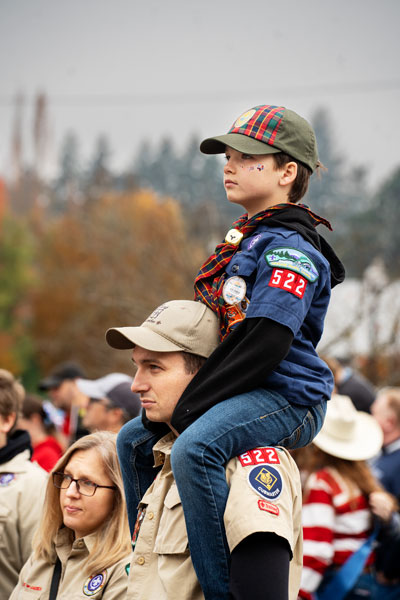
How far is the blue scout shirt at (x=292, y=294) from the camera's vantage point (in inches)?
107

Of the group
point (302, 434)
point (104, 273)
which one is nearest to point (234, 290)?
point (302, 434)

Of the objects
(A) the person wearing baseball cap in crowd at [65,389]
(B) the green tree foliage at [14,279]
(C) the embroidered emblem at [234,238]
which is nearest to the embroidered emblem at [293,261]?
(C) the embroidered emblem at [234,238]

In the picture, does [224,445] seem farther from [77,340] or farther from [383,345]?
[77,340]

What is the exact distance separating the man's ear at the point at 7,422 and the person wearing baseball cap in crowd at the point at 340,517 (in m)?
1.90

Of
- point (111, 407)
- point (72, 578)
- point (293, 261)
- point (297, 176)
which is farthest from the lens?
point (111, 407)

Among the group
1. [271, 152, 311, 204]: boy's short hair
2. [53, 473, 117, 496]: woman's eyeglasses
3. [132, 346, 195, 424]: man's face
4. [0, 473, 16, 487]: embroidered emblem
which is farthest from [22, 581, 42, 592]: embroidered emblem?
[271, 152, 311, 204]: boy's short hair

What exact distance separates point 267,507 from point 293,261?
2.82 ft

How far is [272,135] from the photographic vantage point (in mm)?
3086

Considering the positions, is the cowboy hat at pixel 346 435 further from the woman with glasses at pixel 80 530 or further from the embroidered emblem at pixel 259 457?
the embroidered emblem at pixel 259 457

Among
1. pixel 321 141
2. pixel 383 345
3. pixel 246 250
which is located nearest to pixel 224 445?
pixel 246 250

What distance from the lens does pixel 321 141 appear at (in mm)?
50094

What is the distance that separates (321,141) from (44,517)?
48.4 m

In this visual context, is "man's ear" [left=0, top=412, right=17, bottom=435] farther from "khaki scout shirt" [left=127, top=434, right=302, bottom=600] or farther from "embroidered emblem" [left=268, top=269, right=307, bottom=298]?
"embroidered emblem" [left=268, top=269, right=307, bottom=298]

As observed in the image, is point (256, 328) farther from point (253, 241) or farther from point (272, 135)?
point (272, 135)
